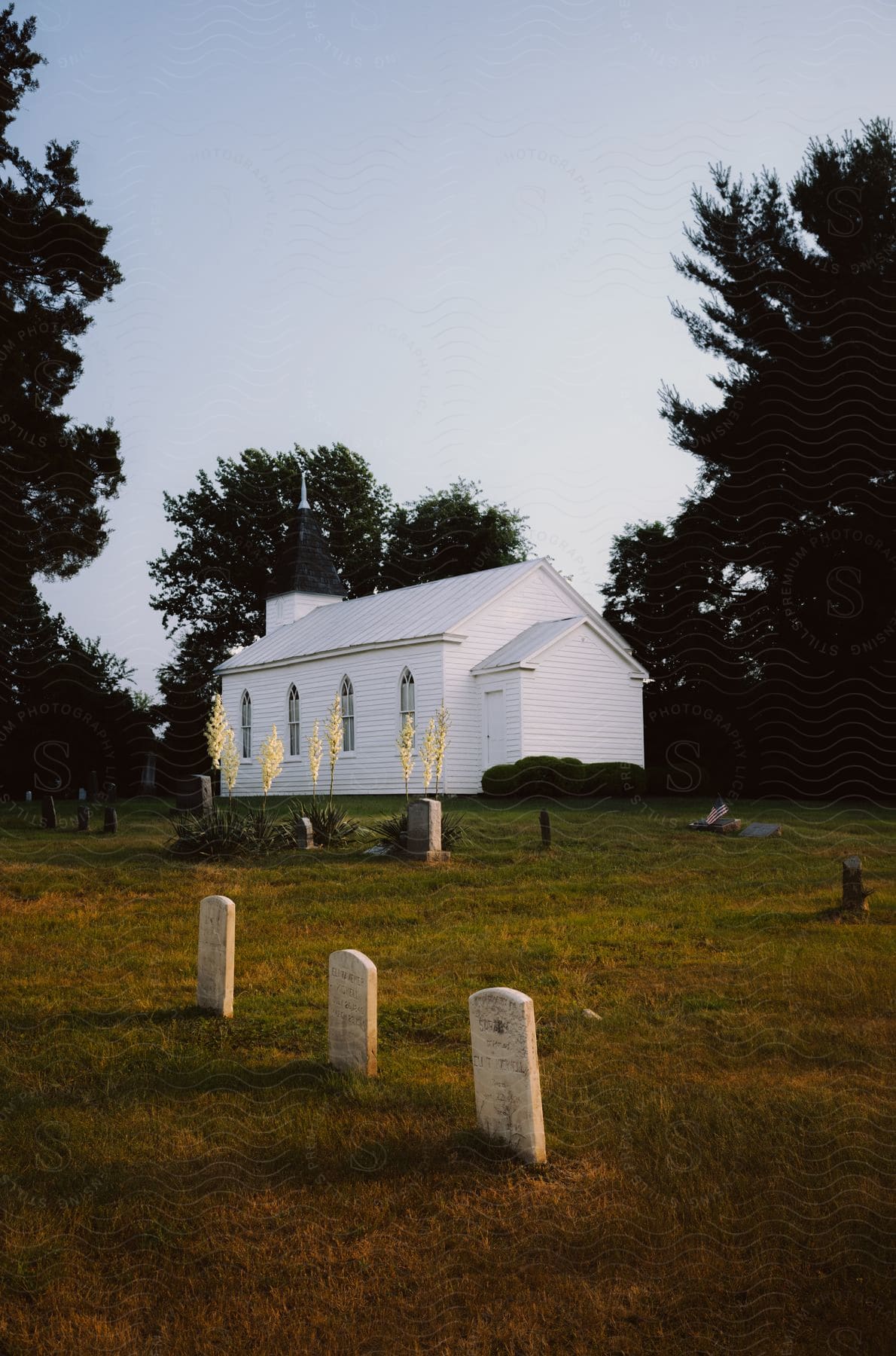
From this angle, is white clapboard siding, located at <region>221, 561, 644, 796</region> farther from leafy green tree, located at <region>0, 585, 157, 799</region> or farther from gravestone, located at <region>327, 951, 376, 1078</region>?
gravestone, located at <region>327, 951, 376, 1078</region>

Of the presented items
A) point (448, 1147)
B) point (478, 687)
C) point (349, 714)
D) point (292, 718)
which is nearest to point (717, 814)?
point (478, 687)

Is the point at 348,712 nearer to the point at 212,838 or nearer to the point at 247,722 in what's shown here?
the point at 247,722

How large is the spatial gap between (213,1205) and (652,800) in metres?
23.3

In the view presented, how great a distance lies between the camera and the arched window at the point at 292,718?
119 feet

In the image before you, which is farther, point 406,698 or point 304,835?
point 406,698

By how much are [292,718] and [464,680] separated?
7988 millimetres

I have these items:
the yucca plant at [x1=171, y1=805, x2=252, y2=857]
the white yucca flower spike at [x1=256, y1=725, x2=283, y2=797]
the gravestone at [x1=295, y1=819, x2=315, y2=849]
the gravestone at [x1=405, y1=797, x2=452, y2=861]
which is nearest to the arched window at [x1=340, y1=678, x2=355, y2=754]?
the white yucca flower spike at [x1=256, y1=725, x2=283, y2=797]

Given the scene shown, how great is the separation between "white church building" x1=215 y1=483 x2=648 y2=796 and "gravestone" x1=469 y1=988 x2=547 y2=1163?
2315 cm

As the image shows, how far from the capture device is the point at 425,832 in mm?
16406

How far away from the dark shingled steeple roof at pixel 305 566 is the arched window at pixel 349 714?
896cm

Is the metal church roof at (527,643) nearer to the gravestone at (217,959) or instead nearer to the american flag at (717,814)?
the american flag at (717,814)

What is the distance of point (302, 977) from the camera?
33.0 feet

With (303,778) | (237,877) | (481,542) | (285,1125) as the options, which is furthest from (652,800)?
(481,542)

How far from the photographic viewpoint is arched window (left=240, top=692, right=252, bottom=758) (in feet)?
126
